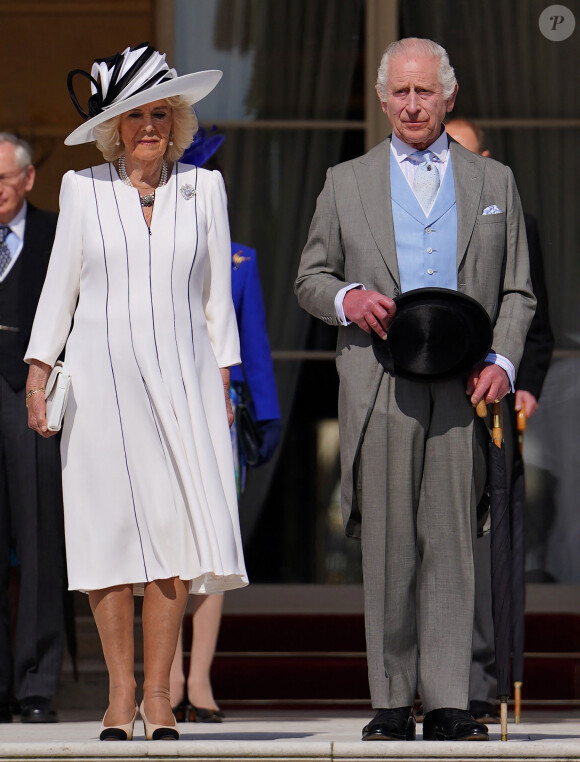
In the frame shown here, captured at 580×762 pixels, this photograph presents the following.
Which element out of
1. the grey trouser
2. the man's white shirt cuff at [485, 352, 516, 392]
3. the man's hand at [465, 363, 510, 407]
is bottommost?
the grey trouser

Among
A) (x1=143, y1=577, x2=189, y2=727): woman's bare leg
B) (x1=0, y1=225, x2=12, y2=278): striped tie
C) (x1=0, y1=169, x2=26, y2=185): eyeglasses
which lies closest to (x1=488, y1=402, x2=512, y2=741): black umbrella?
(x1=143, y1=577, x2=189, y2=727): woman's bare leg

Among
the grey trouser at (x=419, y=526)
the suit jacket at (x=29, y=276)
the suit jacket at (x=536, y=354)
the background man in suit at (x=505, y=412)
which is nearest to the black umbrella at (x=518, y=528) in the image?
the background man in suit at (x=505, y=412)

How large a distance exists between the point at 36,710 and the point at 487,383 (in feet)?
7.02

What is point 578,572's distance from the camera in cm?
748

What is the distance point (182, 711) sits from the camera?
5.99 metres

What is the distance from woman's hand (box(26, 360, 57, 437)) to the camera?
4.70m

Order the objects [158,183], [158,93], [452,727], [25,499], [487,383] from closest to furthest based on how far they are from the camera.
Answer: [452,727], [487,383], [158,93], [158,183], [25,499]

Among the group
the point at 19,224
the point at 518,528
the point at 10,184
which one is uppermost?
the point at 10,184

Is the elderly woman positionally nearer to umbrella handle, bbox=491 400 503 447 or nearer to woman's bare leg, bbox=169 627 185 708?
umbrella handle, bbox=491 400 503 447

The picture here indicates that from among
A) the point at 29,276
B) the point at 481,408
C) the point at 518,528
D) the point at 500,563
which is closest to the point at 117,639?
the point at 500,563

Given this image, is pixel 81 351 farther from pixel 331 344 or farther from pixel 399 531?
pixel 331 344

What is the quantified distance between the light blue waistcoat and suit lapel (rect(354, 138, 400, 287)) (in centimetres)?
2

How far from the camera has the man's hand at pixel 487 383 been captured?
15.2 feet

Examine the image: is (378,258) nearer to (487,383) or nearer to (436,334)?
(436,334)
